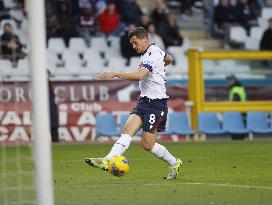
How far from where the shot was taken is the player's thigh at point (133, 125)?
14.3 metres

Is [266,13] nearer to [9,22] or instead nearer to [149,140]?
[9,22]

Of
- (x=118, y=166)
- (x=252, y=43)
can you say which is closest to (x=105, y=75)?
(x=118, y=166)

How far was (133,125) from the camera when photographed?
565 inches

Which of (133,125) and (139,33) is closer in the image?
(139,33)

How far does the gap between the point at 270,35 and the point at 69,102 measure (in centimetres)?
667

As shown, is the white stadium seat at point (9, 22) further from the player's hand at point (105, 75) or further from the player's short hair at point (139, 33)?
the player's hand at point (105, 75)

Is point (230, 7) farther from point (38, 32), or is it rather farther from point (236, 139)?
point (38, 32)

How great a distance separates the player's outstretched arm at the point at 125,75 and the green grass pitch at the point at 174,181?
4.50 ft

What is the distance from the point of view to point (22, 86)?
2314cm

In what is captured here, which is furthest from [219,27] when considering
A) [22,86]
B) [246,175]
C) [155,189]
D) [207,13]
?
[155,189]

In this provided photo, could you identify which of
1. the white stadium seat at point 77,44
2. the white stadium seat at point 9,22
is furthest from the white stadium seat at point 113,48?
the white stadium seat at point 9,22

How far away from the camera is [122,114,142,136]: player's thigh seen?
14.3 metres

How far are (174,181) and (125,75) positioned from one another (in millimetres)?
1797

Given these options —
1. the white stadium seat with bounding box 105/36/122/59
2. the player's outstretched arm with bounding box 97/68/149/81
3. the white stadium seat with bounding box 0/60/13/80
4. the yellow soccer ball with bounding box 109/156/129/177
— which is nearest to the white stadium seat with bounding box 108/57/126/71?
the white stadium seat with bounding box 105/36/122/59
